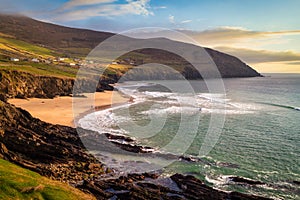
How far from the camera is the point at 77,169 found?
30266 millimetres

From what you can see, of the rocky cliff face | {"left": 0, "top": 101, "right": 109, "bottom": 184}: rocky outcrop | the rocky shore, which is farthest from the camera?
the rocky cliff face

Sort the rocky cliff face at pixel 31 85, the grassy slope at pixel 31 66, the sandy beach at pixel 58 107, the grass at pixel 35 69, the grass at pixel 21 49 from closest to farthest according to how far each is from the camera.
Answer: the sandy beach at pixel 58 107, the rocky cliff face at pixel 31 85, the grass at pixel 35 69, the grassy slope at pixel 31 66, the grass at pixel 21 49

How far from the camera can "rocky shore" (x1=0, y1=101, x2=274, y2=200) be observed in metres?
26.0

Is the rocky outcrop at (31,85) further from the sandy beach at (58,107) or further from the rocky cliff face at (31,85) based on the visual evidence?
the sandy beach at (58,107)

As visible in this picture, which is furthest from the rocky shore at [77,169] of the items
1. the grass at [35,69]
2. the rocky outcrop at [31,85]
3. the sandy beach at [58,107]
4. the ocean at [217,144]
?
the grass at [35,69]

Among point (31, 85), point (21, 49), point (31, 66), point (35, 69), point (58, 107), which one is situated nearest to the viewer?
point (58, 107)

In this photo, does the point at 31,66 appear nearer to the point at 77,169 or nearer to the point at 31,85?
the point at 31,85

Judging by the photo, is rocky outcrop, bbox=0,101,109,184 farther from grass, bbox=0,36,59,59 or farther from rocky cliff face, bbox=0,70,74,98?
grass, bbox=0,36,59,59

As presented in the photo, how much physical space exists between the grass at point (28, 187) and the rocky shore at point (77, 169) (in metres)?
2.84

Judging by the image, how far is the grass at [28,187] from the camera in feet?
62.6

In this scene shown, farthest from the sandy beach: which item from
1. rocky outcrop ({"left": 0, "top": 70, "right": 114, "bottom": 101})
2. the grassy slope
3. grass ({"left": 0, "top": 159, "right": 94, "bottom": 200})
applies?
grass ({"left": 0, "top": 159, "right": 94, "bottom": 200})

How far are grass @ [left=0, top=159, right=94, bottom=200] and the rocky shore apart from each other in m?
2.84

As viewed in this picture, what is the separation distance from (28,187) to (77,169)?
34.7 ft

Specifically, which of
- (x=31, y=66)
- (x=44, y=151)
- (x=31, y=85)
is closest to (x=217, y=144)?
(x=44, y=151)
